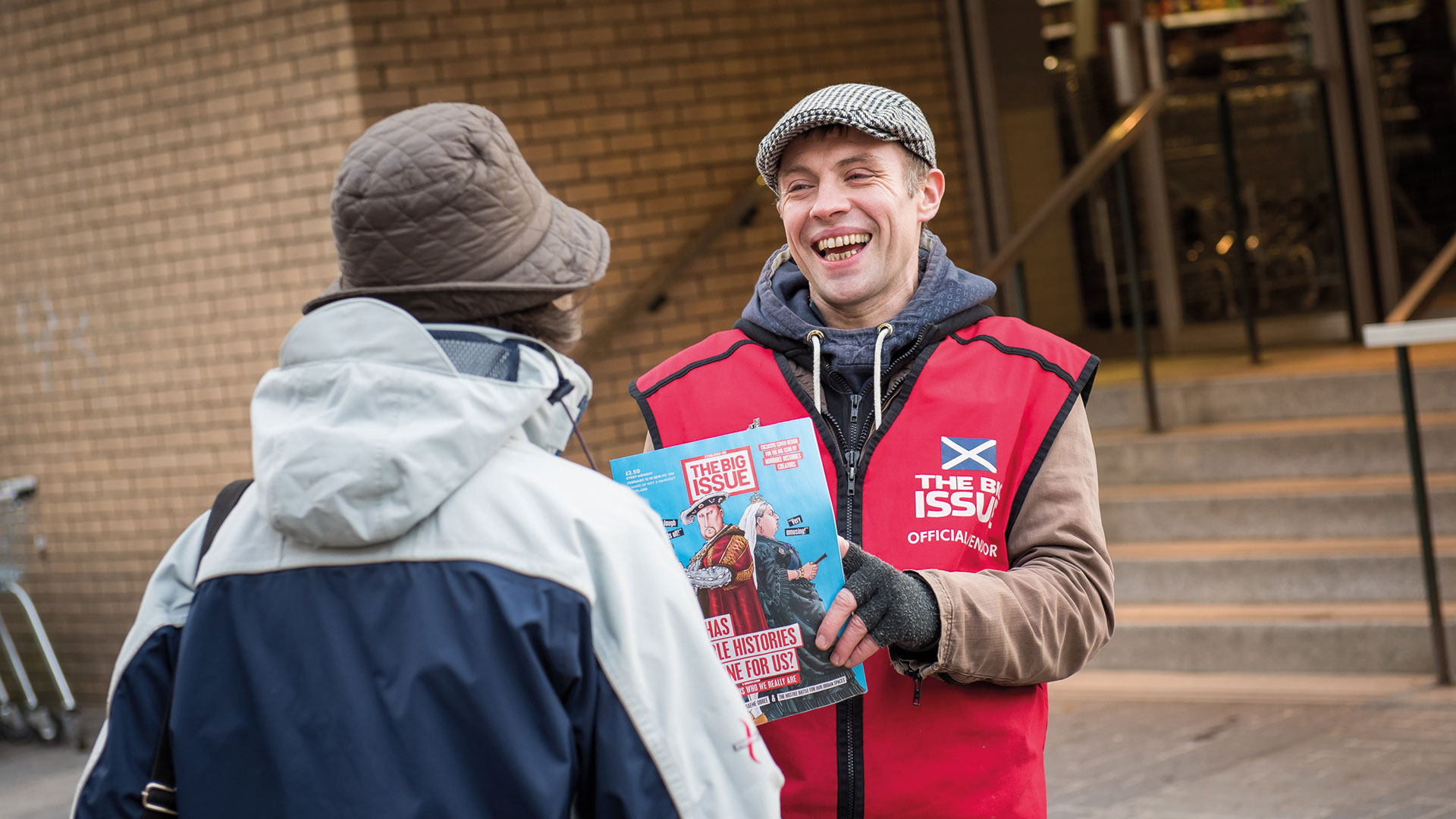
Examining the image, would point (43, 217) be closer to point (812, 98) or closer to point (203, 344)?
point (203, 344)

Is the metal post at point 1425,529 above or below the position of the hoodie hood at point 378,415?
below

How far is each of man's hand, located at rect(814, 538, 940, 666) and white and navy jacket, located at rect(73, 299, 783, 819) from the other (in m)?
0.36

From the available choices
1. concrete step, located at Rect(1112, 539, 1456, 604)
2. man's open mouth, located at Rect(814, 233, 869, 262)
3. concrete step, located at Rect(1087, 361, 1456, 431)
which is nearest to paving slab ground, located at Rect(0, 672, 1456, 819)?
concrete step, located at Rect(1112, 539, 1456, 604)

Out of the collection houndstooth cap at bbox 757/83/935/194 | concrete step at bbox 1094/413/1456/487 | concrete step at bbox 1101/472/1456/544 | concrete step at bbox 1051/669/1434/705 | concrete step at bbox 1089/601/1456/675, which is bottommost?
concrete step at bbox 1051/669/1434/705

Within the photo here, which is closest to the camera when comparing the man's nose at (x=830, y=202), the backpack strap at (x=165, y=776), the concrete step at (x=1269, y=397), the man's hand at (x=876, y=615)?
the backpack strap at (x=165, y=776)

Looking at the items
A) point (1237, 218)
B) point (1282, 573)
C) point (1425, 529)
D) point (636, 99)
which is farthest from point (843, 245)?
point (1237, 218)

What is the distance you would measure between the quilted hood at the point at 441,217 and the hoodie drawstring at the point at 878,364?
2.05 ft

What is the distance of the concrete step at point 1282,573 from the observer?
17.9 ft

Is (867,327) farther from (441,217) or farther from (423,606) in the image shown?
(423,606)

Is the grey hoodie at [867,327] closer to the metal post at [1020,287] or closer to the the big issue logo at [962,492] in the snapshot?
the the big issue logo at [962,492]

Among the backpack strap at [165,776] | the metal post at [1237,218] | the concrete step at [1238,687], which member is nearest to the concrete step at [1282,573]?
the concrete step at [1238,687]

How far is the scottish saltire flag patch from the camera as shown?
6.74 feet

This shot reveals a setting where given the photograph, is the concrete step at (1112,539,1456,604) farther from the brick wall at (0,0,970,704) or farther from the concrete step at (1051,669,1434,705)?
the brick wall at (0,0,970,704)

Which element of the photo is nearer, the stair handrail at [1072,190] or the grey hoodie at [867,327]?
the grey hoodie at [867,327]
